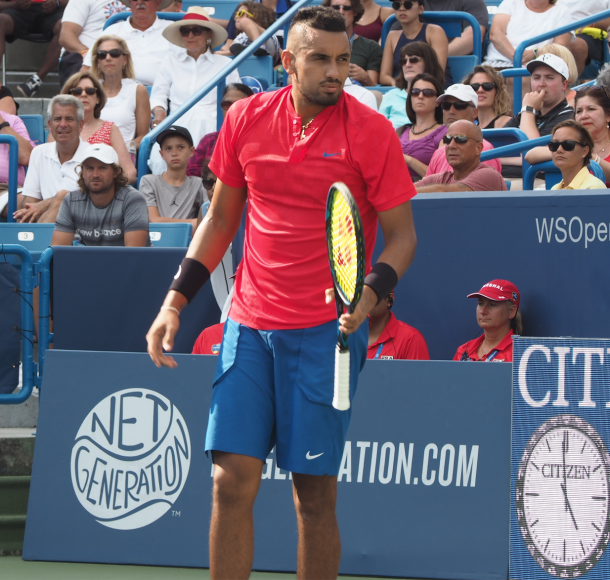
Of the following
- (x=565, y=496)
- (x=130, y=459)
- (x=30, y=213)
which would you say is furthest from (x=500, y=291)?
(x=30, y=213)

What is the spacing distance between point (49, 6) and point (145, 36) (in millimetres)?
1694

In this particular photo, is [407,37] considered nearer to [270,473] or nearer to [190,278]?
[270,473]

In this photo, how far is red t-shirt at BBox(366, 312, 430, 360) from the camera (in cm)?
524

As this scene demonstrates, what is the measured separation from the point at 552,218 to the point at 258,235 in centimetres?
254

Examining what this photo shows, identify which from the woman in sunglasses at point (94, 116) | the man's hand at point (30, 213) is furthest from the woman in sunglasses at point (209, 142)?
the man's hand at point (30, 213)

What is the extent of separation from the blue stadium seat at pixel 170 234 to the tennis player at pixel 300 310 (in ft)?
12.8

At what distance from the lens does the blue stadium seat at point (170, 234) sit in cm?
681

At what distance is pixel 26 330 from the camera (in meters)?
5.34

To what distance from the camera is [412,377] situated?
174 inches

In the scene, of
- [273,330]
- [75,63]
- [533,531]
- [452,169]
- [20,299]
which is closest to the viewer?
[273,330]

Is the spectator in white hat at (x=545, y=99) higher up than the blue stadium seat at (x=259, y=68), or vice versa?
the blue stadium seat at (x=259, y=68)

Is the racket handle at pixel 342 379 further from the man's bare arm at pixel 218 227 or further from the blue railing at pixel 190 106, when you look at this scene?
the blue railing at pixel 190 106

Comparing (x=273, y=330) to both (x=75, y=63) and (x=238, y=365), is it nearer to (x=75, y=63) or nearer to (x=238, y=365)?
(x=238, y=365)

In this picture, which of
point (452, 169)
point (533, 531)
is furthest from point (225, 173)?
point (452, 169)
